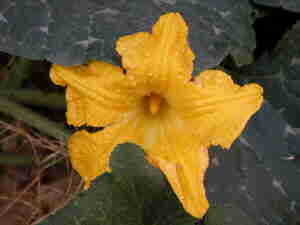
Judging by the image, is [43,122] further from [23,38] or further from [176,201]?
[176,201]

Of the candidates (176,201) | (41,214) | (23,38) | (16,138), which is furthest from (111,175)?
(16,138)

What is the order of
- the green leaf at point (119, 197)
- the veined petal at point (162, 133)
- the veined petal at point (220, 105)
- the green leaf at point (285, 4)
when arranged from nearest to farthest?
1. the green leaf at point (119, 197)
2. the veined petal at point (220, 105)
3. the veined petal at point (162, 133)
4. the green leaf at point (285, 4)

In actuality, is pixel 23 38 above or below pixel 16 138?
above

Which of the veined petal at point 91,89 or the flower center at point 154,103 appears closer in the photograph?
the veined petal at point 91,89

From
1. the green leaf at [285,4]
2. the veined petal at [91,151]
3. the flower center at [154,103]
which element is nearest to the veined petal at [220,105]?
the flower center at [154,103]

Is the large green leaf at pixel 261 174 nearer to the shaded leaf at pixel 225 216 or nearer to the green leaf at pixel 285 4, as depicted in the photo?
the shaded leaf at pixel 225 216

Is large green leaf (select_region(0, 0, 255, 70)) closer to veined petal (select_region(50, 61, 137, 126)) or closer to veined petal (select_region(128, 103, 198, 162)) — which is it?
veined petal (select_region(50, 61, 137, 126))
